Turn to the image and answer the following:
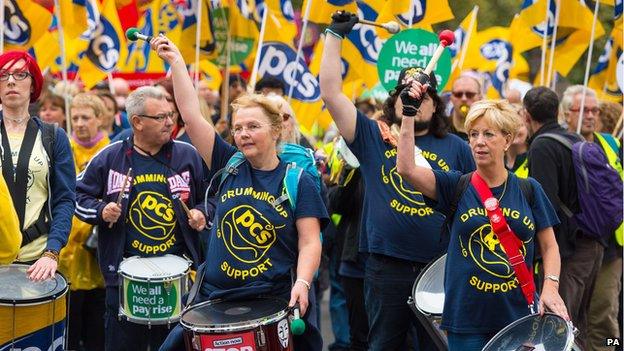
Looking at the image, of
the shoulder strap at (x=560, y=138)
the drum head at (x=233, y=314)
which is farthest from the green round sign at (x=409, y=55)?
the drum head at (x=233, y=314)

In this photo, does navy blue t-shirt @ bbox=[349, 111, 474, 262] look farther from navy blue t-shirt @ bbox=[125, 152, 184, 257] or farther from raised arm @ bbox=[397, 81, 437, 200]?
navy blue t-shirt @ bbox=[125, 152, 184, 257]

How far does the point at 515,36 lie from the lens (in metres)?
14.2

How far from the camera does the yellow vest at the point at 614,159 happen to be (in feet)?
31.2

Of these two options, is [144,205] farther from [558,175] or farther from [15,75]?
[558,175]

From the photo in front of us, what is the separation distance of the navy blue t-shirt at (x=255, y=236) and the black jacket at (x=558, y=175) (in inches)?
105

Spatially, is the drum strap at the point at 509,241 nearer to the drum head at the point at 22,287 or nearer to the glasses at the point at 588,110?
the drum head at the point at 22,287

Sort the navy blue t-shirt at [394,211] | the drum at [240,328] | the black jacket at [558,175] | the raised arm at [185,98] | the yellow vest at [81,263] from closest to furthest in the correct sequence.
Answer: the drum at [240,328]
the raised arm at [185,98]
the navy blue t-shirt at [394,211]
the black jacket at [558,175]
the yellow vest at [81,263]

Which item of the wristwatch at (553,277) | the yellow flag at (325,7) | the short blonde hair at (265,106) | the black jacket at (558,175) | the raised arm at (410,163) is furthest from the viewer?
the yellow flag at (325,7)

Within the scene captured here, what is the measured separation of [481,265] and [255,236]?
1153 millimetres

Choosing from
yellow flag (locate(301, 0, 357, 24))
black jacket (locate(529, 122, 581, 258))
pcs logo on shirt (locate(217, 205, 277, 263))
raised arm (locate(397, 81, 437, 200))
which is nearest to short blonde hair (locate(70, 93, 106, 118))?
yellow flag (locate(301, 0, 357, 24))

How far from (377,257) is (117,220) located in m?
1.63

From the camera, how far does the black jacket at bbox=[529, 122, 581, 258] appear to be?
8617mm

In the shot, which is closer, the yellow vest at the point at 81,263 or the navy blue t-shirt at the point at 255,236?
the navy blue t-shirt at the point at 255,236

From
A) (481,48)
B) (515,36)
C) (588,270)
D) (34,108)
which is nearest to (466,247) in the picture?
(588,270)
